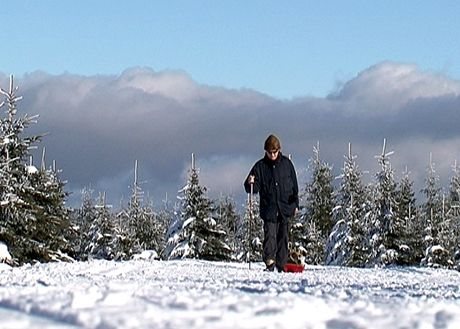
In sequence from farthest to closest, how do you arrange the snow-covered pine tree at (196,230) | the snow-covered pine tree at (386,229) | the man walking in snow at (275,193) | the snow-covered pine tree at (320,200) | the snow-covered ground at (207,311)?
the snow-covered pine tree at (320,200)
the snow-covered pine tree at (386,229)
the snow-covered pine tree at (196,230)
the man walking in snow at (275,193)
the snow-covered ground at (207,311)

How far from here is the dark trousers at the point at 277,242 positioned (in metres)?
15.0

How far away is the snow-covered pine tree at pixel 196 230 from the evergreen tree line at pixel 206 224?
0.05m

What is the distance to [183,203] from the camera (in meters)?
39.2

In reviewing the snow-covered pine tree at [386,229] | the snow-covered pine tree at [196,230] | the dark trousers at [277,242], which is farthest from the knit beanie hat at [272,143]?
the snow-covered pine tree at [386,229]

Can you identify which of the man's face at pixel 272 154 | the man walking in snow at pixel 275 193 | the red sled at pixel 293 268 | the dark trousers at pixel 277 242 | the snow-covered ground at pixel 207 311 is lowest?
the red sled at pixel 293 268

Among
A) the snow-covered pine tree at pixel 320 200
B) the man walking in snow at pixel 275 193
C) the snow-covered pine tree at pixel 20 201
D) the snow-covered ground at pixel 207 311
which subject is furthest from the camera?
the snow-covered pine tree at pixel 320 200

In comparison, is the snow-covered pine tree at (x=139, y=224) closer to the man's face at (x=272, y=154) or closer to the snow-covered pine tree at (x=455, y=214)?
the snow-covered pine tree at (x=455, y=214)

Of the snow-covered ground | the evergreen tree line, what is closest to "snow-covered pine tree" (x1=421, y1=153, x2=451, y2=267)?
the evergreen tree line

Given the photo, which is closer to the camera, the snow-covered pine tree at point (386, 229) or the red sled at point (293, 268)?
the red sled at point (293, 268)

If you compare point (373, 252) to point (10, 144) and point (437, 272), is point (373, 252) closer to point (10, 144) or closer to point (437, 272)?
point (10, 144)

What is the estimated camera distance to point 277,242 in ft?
50.1

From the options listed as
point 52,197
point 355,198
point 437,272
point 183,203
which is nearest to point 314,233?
point 355,198

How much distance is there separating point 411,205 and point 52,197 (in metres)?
31.7

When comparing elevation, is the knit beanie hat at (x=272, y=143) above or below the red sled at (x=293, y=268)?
above
